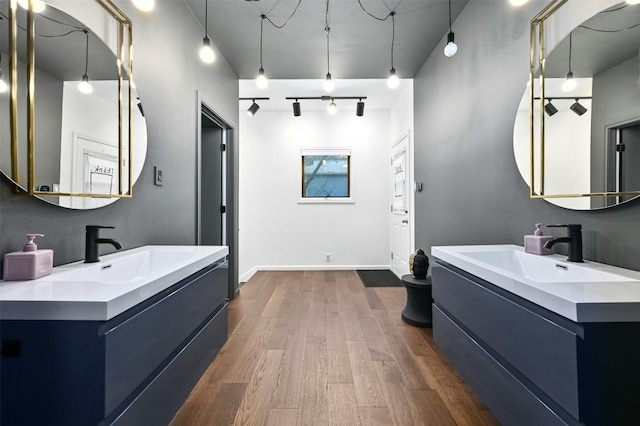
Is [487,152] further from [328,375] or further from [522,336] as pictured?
[328,375]

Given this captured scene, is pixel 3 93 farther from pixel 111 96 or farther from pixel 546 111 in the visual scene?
pixel 546 111

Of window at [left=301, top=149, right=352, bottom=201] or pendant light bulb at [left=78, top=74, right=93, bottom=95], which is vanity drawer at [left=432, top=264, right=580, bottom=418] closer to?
pendant light bulb at [left=78, top=74, right=93, bottom=95]

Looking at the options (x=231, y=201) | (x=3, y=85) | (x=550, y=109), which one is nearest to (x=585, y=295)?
(x=550, y=109)

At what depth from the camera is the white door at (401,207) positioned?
13.8 ft

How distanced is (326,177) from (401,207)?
4.89 ft

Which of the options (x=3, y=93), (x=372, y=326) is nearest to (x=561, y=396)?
(x=372, y=326)

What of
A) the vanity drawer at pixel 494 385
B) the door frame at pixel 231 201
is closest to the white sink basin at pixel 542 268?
the vanity drawer at pixel 494 385

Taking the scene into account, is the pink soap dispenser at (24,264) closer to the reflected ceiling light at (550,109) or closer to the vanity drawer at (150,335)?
the vanity drawer at (150,335)

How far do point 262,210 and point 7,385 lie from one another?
449 centimetres

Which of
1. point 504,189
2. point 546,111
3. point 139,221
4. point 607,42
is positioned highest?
point 607,42

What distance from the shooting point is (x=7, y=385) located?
0.83m

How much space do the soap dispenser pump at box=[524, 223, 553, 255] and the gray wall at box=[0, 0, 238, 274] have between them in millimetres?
2242

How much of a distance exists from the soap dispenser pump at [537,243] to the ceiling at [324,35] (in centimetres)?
196

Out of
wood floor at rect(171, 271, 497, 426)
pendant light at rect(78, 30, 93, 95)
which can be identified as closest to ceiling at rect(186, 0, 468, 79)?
pendant light at rect(78, 30, 93, 95)
